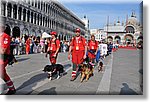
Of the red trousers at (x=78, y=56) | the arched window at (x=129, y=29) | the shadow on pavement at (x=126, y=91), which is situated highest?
the arched window at (x=129, y=29)

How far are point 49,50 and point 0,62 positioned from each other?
2.67 metres

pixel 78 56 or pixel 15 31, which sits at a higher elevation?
pixel 15 31

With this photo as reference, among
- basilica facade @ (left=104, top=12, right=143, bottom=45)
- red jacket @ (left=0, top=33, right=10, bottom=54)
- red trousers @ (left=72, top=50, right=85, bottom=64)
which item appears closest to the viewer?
red jacket @ (left=0, top=33, right=10, bottom=54)

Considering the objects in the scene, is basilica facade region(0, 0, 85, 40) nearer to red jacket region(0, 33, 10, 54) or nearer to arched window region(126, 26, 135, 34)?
red jacket region(0, 33, 10, 54)

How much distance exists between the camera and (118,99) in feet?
18.2

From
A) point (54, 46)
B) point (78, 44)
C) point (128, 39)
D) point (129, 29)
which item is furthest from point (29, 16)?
point (129, 29)

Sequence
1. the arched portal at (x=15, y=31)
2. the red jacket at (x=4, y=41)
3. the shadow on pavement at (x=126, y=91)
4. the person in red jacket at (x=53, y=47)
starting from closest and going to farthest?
the red jacket at (x=4, y=41) < the shadow on pavement at (x=126, y=91) < the person in red jacket at (x=53, y=47) < the arched portal at (x=15, y=31)

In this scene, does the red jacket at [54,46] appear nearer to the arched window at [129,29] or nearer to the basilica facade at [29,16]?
the basilica facade at [29,16]

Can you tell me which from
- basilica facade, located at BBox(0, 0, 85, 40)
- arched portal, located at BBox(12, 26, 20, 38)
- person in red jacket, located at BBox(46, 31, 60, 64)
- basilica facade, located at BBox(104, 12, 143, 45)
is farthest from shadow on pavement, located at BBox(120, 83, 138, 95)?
basilica facade, located at BBox(104, 12, 143, 45)

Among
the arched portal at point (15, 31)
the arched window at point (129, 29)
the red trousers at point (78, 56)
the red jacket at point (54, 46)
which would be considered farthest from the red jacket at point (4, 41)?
the arched window at point (129, 29)

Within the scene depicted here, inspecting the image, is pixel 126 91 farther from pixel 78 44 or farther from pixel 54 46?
pixel 54 46

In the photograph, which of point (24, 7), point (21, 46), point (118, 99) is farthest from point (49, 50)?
point (24, 7)

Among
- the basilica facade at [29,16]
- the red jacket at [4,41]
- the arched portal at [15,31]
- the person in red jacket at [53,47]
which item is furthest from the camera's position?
the arched portal at [15,31]

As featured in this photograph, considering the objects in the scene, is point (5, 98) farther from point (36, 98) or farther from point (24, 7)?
point (24, 7)
